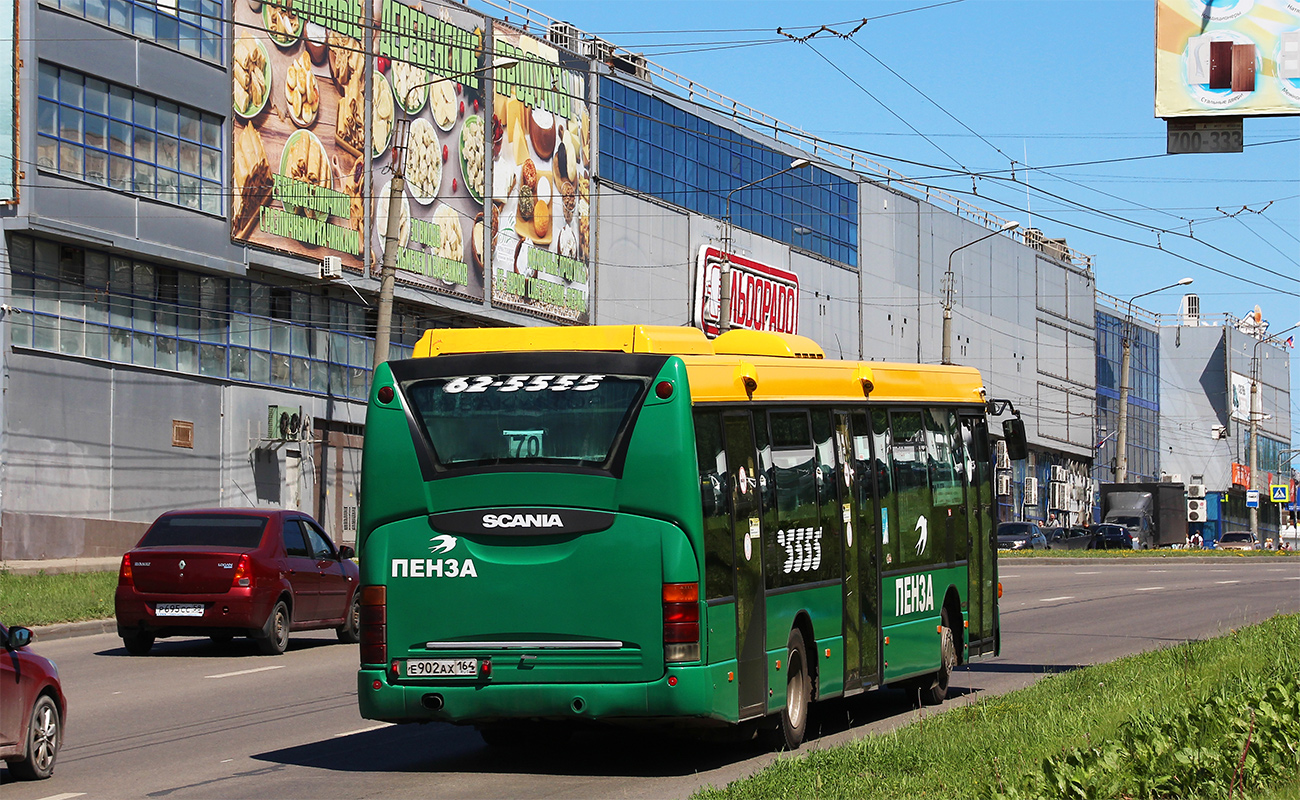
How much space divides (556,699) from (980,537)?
702 cm

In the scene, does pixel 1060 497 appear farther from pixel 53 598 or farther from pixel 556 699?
pixel 556 699

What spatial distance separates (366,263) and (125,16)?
10.9 metres

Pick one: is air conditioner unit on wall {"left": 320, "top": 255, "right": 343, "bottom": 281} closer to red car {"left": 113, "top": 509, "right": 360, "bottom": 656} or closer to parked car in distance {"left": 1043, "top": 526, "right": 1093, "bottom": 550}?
red car {"left": 113, "top": 509, "right": 360, "bottom": 656}

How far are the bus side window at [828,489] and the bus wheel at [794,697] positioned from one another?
2.40 feet

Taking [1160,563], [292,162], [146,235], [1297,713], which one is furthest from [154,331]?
[1297,713]

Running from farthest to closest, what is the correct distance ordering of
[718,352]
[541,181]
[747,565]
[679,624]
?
[541,181], [718,352], [747,565], [679,624]

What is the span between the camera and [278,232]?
4500 centimetres

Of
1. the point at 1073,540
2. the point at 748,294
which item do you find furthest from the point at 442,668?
the point at 1073,540

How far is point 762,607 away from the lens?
1182cm

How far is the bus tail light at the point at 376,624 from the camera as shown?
37.2 ft

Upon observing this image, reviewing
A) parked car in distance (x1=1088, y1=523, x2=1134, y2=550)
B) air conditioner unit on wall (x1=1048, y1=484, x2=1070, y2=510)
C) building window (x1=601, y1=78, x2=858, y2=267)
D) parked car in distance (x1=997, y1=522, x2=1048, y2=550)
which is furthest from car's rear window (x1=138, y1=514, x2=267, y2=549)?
air conditioner unit on wall (x1=1048, y1=484, x2=1070, y2=510)

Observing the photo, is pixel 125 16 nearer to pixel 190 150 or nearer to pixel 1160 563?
pixel 190 150

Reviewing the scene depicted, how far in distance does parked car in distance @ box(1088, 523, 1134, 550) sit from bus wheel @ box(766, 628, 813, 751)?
58324 mm

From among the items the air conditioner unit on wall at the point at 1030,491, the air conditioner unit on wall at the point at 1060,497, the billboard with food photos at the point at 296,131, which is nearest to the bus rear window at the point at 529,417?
the billboard with food photos at the point at 296,131
